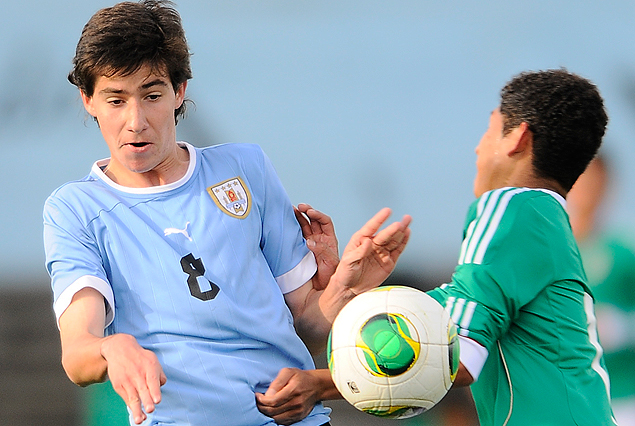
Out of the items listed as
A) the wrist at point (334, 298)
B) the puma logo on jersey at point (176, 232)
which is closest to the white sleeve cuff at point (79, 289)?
the puma logo on jersey at point (176, 232)

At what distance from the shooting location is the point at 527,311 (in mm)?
2930

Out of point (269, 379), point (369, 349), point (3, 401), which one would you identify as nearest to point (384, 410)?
point (369, 349)

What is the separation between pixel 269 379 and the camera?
2.93 m

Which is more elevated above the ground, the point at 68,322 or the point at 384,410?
the point at 68,322

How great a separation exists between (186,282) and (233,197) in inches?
15.6

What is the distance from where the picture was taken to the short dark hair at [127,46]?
2.92m

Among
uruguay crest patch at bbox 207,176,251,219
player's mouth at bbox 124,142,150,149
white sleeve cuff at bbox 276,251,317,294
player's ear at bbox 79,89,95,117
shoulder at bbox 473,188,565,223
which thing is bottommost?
white sleeve cuff at bbox 276,251,317,294

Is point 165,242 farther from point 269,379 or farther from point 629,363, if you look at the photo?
point 629,363

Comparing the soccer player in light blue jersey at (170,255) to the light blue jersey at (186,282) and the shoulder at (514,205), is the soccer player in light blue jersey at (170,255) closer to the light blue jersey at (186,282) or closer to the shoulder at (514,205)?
the light blue jersey at (186,282)

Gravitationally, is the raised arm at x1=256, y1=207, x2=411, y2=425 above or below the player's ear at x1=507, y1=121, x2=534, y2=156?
below

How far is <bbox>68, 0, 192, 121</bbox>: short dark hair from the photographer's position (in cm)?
292

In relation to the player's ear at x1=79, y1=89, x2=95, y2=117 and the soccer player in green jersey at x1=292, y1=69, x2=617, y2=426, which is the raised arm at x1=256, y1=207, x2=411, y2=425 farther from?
the player's ear at x1=79, y1=89, x2=95, y2=117

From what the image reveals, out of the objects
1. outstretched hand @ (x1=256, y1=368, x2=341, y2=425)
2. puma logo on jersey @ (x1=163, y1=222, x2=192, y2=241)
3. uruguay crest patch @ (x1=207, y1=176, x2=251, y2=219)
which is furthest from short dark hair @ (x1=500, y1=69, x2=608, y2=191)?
puma logo on jersey @ (x1=163, y1=222, x2=192, y2=241)

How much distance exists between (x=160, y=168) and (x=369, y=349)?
0.99 m
